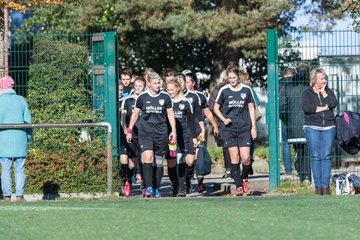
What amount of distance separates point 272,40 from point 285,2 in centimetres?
1221

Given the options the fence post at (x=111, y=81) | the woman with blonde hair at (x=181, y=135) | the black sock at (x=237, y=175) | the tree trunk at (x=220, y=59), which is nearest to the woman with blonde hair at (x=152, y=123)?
the woman with blonde hair at (x=181, y=135)

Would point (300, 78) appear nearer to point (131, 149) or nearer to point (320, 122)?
point (320, 122)

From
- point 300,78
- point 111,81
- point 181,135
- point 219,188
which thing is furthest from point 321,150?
point 111,81

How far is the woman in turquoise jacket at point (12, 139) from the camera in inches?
669

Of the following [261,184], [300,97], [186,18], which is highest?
[186,18]

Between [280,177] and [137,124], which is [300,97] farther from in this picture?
[137,124]

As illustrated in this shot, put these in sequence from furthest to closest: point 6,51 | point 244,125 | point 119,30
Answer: point 119,30 → point 6,51 → point 244,125

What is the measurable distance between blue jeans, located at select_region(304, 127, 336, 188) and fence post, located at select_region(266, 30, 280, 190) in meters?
1.81

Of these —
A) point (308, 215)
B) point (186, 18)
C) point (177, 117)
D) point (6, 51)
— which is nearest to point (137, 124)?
point (177, 117)

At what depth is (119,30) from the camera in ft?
108

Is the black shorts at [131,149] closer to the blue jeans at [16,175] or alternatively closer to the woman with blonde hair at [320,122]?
the blue jeans at [16,175]

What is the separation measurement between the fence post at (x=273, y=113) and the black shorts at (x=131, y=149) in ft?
7.00

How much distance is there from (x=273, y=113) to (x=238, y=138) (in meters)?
1.33

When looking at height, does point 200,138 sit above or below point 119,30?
below
